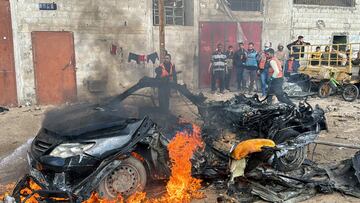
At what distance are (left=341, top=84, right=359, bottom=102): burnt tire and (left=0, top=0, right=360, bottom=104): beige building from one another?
5404mm

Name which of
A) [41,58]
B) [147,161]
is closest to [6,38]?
[41,58]

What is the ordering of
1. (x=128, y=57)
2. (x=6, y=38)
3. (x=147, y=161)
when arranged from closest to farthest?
1. (x=147, y=161)
2. (x=6, y=38)
3. (x=128, y=57)

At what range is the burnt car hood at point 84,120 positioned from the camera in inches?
181

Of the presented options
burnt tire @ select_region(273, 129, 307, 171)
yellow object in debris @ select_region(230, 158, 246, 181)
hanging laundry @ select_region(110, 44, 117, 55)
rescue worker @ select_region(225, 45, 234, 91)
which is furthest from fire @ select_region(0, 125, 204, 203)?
rescue worker @ select_region(225, 45, 234, 91)

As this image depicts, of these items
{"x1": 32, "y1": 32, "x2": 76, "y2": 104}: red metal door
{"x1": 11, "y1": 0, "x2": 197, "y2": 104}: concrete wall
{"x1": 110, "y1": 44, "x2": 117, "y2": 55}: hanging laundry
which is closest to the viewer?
{"x1": 11, "y1": 0, "x2": 197, "y2": 104}: concrete wall

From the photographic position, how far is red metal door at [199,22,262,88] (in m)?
16.0

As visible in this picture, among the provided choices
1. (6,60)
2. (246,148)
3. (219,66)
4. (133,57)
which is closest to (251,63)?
(219,66)

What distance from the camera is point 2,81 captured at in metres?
12.2

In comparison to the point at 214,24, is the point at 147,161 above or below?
below

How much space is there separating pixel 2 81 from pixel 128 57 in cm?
457

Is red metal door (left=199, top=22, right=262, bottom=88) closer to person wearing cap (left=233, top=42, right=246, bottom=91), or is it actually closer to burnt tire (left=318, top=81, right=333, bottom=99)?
person wearing cap (left=233, top=42, right=246, bottom=91)

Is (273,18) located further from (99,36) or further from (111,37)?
(99,36)

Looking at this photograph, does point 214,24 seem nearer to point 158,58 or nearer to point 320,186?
point 158,58

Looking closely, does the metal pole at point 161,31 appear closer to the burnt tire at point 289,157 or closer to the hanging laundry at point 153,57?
the hanging laundry at point 153,57
